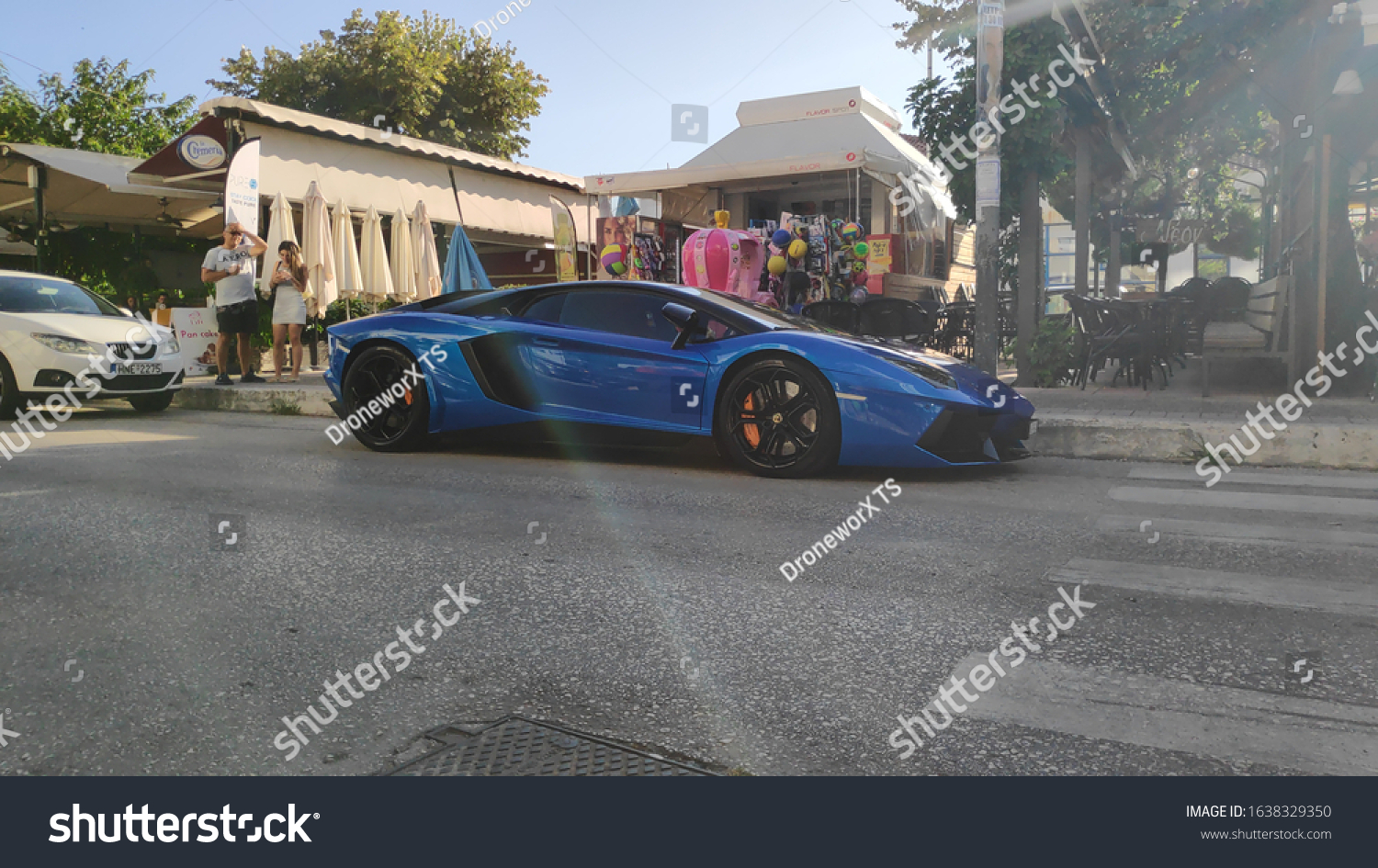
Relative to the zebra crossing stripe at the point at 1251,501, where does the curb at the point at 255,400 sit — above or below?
above

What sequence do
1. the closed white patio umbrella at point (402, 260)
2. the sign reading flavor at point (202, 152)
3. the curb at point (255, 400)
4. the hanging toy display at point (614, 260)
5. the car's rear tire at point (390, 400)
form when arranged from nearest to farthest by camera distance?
the car's rear tire at point (390, 400) → the curb at point (255, 400) → the hanging toy display at point (614, 260) → the sign reading flavor at point (202, 152) → the closed white patio umbrella at point (402, 260)

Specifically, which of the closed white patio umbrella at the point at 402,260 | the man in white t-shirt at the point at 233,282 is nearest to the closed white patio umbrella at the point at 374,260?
the closed white patio umbrella at the point at 402,260

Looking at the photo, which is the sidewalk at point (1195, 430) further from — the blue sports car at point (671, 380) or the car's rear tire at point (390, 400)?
the car's rear tire at point (390, 400)

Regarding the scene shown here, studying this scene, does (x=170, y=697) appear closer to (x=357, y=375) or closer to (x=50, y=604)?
(x=50, y=604)

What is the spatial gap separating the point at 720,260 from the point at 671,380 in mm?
5920

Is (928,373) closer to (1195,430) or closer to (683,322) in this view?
(683,322)

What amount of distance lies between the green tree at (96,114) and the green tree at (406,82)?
7.83 feet

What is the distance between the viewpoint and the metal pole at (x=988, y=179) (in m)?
8.66

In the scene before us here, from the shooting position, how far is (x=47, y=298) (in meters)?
10.1

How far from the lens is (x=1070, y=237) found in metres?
35.4

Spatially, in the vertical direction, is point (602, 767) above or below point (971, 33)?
below

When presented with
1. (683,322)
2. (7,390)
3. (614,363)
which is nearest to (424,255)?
(7,390)
